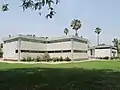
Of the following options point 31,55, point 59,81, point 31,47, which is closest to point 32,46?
point 31,47

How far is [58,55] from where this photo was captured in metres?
71.3

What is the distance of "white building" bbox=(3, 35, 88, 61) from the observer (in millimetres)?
66475

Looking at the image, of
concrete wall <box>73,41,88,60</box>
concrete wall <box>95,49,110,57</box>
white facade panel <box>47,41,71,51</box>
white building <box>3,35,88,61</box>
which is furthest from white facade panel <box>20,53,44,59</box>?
concrete wall <box>95,49,110,57</box>

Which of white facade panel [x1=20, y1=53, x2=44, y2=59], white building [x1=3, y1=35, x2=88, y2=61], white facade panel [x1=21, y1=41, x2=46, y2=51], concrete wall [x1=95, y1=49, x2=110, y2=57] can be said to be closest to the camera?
white facade panel [x1=20, y1=53, x2=44, y2=59]

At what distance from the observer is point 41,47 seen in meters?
72.6

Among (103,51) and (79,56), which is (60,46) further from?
(103,51)

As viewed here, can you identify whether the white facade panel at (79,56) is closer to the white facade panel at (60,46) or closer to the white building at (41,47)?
the white building at (41,47)

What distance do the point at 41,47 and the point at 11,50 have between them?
9023 mm

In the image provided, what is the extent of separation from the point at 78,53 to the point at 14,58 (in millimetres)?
18333

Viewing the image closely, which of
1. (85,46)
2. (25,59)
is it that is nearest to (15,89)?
(25,59)

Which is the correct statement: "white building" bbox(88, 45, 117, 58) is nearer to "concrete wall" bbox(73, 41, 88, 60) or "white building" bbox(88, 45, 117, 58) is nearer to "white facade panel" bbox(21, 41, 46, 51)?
"concrete wall" bbox(73, 41, 88, 60)

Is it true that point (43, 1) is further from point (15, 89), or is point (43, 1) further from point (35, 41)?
point (35, 41)

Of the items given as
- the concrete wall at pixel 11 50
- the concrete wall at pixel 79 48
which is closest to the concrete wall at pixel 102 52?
the concrete wall at pixel 79 48

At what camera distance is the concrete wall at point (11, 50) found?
6650cm
